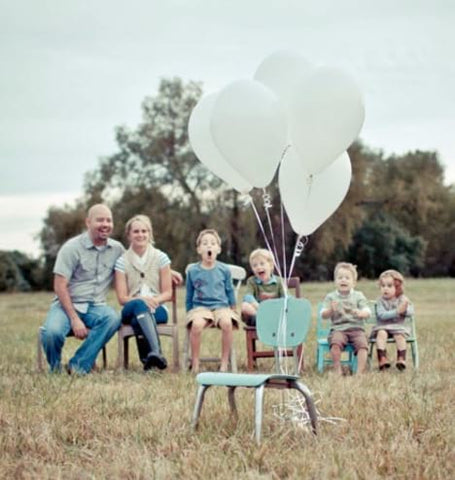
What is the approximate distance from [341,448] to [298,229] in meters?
2.13

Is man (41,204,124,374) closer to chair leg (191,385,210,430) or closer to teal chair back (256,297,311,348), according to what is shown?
teal chair back (256,297,311,348)

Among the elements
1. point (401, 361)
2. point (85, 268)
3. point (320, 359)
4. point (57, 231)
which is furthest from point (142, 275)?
point (57, 231)

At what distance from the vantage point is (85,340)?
25.5 ft

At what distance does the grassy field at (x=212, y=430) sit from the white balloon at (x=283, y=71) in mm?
1867

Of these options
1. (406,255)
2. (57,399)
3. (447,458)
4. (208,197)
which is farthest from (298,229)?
(406,255)

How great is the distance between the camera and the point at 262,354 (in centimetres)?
798

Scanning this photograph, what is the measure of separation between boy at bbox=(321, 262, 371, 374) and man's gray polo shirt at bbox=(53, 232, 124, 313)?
1.83 metres

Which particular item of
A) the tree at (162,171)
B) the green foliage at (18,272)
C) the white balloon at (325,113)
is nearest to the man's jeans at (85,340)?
the white balloon at (325,113)

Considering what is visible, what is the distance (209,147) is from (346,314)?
2.16 meters

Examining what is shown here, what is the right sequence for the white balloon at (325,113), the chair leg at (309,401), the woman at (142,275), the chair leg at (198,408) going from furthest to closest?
the woman at (142,275) → the white balloon at (325,113) → the chair leg at (198,408) → the chair leg at (309,401)

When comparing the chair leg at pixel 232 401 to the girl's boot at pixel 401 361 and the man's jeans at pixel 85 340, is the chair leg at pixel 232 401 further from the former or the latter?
the girl's boot at pixel 401 361

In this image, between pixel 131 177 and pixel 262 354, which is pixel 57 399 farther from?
pixel 131 177

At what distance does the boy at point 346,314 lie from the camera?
7746mm

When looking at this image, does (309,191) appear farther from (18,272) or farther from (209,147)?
(18,272)
